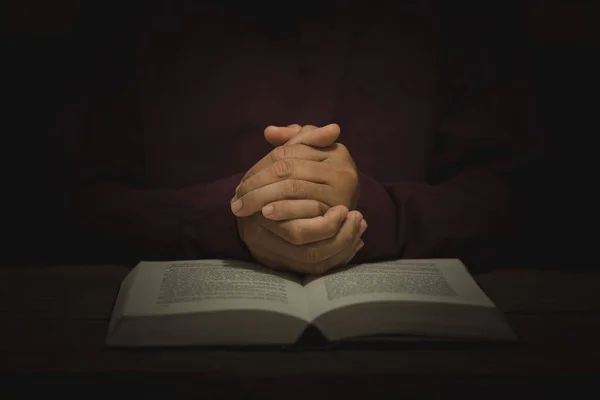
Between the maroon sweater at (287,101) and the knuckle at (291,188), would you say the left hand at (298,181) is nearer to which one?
the knuckle at (291,188)

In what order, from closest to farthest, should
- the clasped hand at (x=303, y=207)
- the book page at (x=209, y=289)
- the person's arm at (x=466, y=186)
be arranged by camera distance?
1. the book page at (x=209, y=289)
2. the clasped hand at (x=303, y=207)
3. the person's arm at (x=466, y=186)

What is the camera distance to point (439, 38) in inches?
61.9

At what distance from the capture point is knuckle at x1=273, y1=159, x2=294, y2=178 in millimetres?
1131

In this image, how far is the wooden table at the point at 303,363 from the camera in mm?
902

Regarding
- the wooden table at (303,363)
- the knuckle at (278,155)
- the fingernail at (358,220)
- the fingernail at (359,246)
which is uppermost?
the knuckle at (278,155)

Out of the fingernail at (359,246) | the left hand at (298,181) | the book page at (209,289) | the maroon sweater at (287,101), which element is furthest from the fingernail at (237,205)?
the maroon sweater at (287,101)

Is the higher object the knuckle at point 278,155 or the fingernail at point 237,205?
the knuckle at point 278,155

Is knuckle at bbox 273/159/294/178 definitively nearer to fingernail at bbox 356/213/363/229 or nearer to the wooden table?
fingernail at bbox 356/213/363/229

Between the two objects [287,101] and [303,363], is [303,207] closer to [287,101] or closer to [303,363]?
[303,363]

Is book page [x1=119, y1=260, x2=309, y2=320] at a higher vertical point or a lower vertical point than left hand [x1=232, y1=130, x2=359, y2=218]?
lower

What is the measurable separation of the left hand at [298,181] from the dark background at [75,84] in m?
0.42

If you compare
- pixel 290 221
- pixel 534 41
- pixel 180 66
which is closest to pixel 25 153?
pixel 180 66

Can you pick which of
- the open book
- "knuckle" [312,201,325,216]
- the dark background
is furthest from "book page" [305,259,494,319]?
the dark background

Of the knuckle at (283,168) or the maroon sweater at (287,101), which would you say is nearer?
the knuckle at (283,168)
